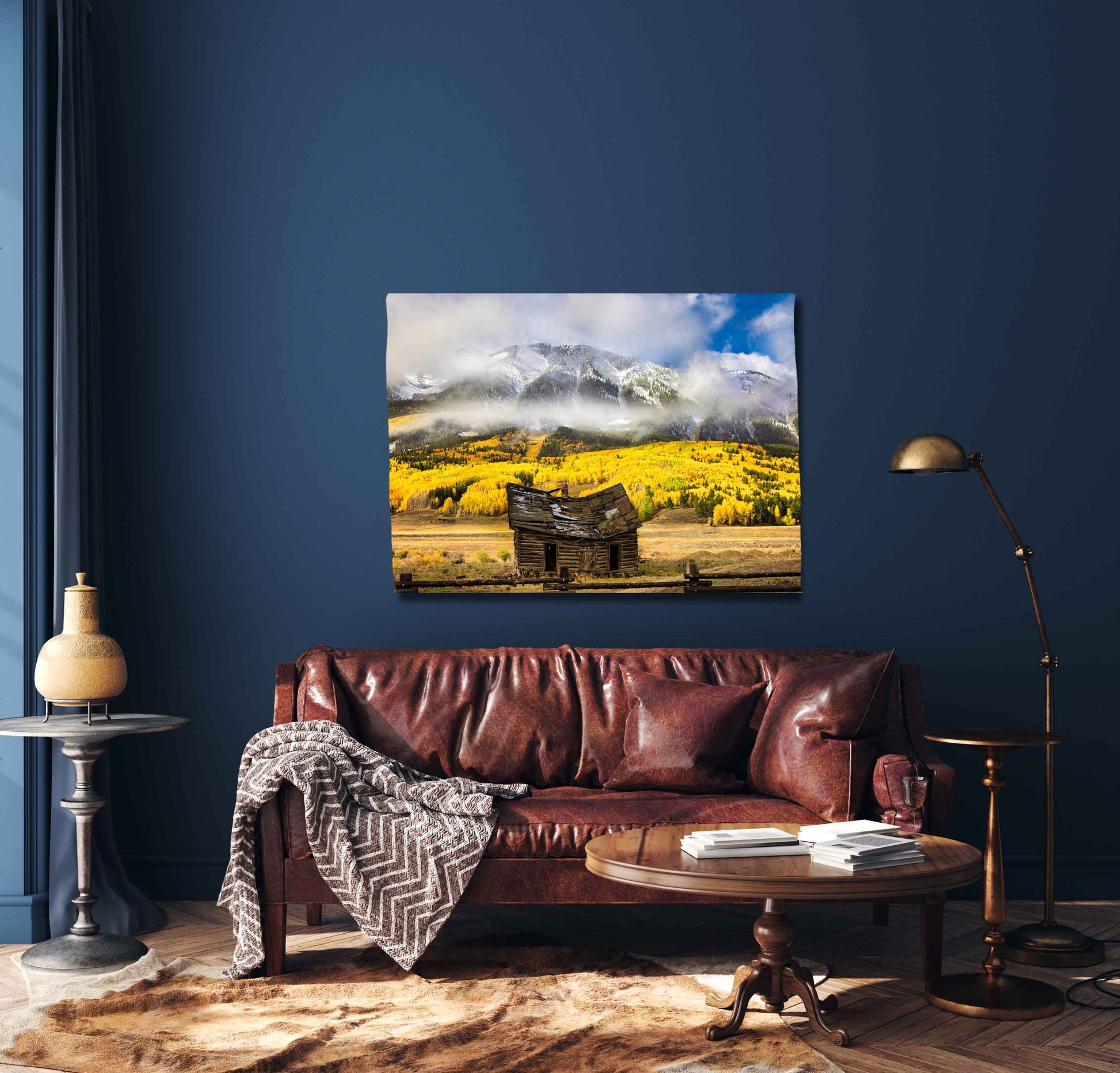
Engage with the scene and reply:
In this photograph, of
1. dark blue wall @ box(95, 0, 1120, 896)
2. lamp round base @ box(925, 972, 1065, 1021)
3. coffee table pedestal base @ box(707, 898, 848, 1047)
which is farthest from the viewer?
dark blue wall @ box(95, 0, 1120, 896)

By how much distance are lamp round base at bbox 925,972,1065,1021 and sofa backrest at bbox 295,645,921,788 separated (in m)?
0.80

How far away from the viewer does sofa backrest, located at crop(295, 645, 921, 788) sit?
13.1 ft

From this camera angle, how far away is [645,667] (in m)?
4.14

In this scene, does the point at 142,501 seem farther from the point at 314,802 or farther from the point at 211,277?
the point at 314,802

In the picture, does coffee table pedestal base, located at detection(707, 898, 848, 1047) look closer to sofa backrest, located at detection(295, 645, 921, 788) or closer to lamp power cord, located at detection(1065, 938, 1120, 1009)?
lamp power cord, located at detection(1065, 938, 1120, 1009)

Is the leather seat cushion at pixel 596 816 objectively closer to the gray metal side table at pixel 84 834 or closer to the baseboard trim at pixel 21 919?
the gray metal side table at pixel 84 834

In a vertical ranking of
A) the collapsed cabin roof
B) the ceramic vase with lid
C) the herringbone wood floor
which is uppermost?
the collapsed cabin roof

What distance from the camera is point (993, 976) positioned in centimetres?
321

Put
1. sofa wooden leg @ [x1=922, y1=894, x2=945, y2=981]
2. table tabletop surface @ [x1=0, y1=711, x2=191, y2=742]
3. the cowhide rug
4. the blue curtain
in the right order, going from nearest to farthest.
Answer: the cowhide rug → sofa wooden leg @ [x1=922, y1=894, x2=945, y2=981] → table tabletop surface @ [x1=0, y1=711, x2=191, y2=742] → the blue curtain

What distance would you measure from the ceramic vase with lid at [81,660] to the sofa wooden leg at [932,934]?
242cm

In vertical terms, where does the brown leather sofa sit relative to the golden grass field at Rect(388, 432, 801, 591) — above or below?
below

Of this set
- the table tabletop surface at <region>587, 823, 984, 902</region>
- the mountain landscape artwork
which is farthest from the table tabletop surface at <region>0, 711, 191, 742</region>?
the table tabletop surface at <region>587, 823, 984, 902</region>

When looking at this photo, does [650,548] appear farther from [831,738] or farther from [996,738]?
[996,738]

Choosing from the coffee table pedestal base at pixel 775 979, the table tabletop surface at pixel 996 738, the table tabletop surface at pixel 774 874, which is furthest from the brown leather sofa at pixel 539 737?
the table tabletop surface at pixel 774 874
